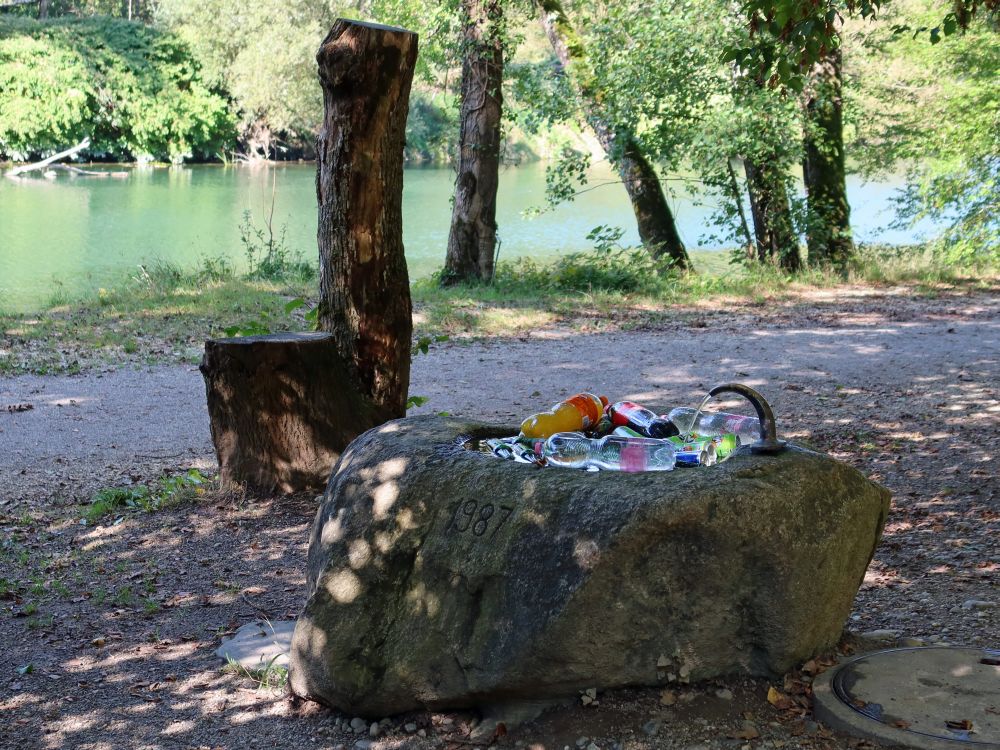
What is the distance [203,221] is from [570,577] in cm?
2891

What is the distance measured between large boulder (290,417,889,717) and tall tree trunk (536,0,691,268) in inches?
512

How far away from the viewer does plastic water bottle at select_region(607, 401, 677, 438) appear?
3.97 meters

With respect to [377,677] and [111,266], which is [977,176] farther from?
[111,266]

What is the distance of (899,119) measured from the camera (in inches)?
742

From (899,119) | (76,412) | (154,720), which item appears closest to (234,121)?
(899,119)

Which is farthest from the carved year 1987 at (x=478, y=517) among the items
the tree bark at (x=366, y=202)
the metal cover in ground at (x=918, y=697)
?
the tree bark at (x=366, y=202)

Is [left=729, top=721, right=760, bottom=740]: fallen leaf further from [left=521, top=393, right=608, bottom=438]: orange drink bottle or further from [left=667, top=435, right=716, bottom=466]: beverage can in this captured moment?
[left=521, top=393, right=608, bottom=438]: orange drink bottle

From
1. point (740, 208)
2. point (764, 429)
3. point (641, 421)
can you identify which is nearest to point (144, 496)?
point (641, 421)

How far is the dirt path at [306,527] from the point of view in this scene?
3.82 metres

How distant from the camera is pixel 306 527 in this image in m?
6.14

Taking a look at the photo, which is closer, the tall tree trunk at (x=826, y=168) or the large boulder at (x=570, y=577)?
the large boulder at (x=570, y=577)

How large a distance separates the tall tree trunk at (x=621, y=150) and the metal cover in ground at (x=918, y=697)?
13.2 metres

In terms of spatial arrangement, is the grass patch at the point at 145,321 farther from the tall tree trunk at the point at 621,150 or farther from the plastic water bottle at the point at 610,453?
the plastic water bottle at the point at 610,453

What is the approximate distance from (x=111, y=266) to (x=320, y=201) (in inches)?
679
